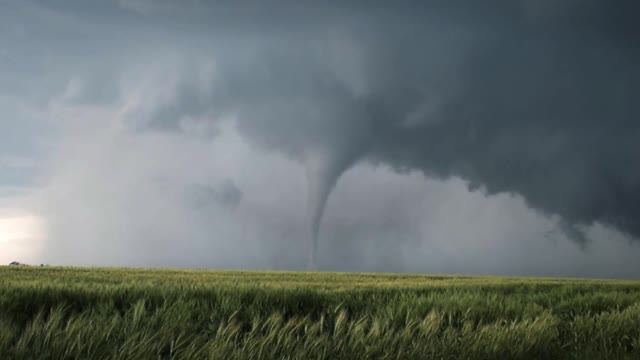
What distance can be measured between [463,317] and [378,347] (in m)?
4.09

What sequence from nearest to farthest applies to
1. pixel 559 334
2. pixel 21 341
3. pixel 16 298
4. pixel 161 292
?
pixel 21 341
pixel 16 298
pixel 559 334
pixel 161 292

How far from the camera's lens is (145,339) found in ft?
16.7

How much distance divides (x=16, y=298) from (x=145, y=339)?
4357mm

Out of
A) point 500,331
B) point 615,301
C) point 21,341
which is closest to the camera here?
point 21,341

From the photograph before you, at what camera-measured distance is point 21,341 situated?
446 centimetres

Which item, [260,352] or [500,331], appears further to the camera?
[500,331]

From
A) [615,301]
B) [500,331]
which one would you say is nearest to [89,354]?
[500,331]

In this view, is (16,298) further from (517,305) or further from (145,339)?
(517,305)

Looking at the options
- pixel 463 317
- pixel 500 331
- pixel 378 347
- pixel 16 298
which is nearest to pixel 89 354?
pixel 378 347

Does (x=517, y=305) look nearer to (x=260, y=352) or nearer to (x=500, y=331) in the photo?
(x=500, y=331)

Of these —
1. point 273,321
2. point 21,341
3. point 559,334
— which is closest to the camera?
point 21,341

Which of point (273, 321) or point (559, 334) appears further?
point (559, 334)

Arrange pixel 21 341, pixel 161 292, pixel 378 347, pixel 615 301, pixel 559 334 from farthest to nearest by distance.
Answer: pixel 615 301 → pixel 161 292 → pixel 559 334 → pixel 378 347 → pixel 21 341

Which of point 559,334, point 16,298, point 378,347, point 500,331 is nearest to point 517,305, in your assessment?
point 559,334
